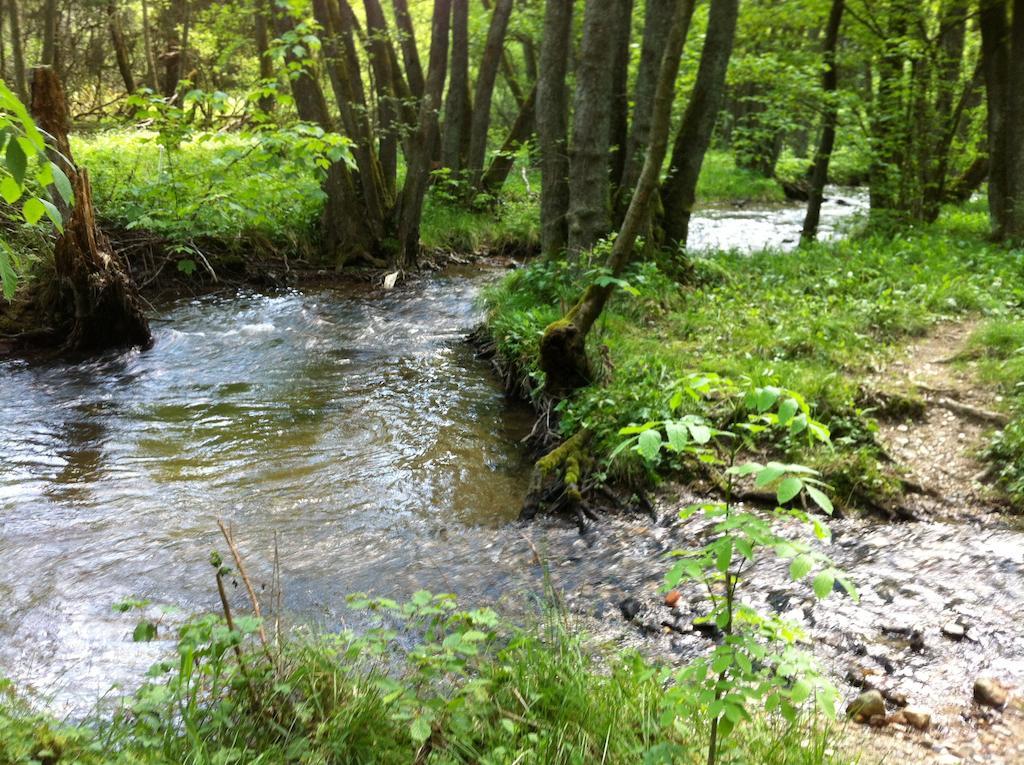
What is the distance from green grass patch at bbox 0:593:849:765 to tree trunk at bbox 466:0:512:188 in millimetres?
13371

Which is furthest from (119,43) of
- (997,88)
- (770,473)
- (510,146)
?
(770,473)

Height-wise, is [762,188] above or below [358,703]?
above

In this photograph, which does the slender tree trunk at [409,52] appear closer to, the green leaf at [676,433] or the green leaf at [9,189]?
the green leaf at [9,189]

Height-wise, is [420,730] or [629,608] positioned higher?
[420,730]

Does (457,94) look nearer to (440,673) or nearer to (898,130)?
(898,130)

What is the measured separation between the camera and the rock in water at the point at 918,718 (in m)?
2.62

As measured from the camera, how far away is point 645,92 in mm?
9125

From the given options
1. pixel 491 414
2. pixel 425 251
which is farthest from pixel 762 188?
pixel 491 414

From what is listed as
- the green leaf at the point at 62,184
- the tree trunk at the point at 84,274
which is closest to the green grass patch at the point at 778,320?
the green leaf at the point at 62,184

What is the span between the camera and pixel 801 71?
441 inches

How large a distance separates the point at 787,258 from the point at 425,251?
6611 millimetres

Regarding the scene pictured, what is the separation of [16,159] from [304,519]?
131 inches

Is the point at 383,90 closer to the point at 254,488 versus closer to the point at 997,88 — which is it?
the point at 997,88

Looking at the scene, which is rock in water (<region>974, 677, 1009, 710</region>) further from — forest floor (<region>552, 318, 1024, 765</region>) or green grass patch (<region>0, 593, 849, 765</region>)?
green grass patch (<region>0, 593, 849, 765</region>)
